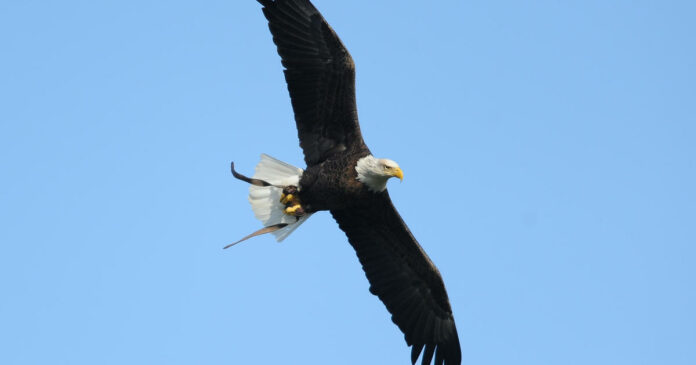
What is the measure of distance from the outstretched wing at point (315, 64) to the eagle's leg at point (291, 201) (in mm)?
700

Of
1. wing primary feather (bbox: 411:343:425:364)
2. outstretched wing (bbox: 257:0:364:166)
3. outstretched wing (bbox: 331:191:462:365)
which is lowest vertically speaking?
wing primary feather (bbox: 411:343:425:364)

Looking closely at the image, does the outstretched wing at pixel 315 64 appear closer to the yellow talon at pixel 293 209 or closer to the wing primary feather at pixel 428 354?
the yellow talon at pixel 293 209

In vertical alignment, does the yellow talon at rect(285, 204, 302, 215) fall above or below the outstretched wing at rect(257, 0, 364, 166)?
below

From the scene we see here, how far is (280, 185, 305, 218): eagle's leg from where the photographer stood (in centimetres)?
943

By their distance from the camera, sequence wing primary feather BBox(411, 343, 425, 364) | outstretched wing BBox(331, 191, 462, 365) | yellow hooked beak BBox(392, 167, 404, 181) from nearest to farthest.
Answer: yellow hooked beak BBox(392, 167, 404, 181) → outstretched wing BBox(331, 191, 462, 365) → wing primary feather BBox(411, 343, 425, 364)

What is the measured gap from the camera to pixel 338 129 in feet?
30.3

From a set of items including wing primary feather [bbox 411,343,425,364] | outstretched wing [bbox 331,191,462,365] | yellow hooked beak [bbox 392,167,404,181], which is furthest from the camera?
wing primary feather [bbox 411,343,425,364]

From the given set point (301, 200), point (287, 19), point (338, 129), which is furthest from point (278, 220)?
point (287, 19)

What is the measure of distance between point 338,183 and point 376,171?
0.40 meters

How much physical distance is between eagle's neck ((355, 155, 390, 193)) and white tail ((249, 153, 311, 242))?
66cm

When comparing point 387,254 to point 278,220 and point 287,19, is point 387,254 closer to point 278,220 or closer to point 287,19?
point 278,220

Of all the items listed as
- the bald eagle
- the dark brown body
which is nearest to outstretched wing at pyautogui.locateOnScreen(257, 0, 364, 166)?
the bald eagle

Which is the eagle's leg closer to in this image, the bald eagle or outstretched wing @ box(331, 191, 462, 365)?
the bald eagle

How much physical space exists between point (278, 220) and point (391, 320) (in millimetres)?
1566
